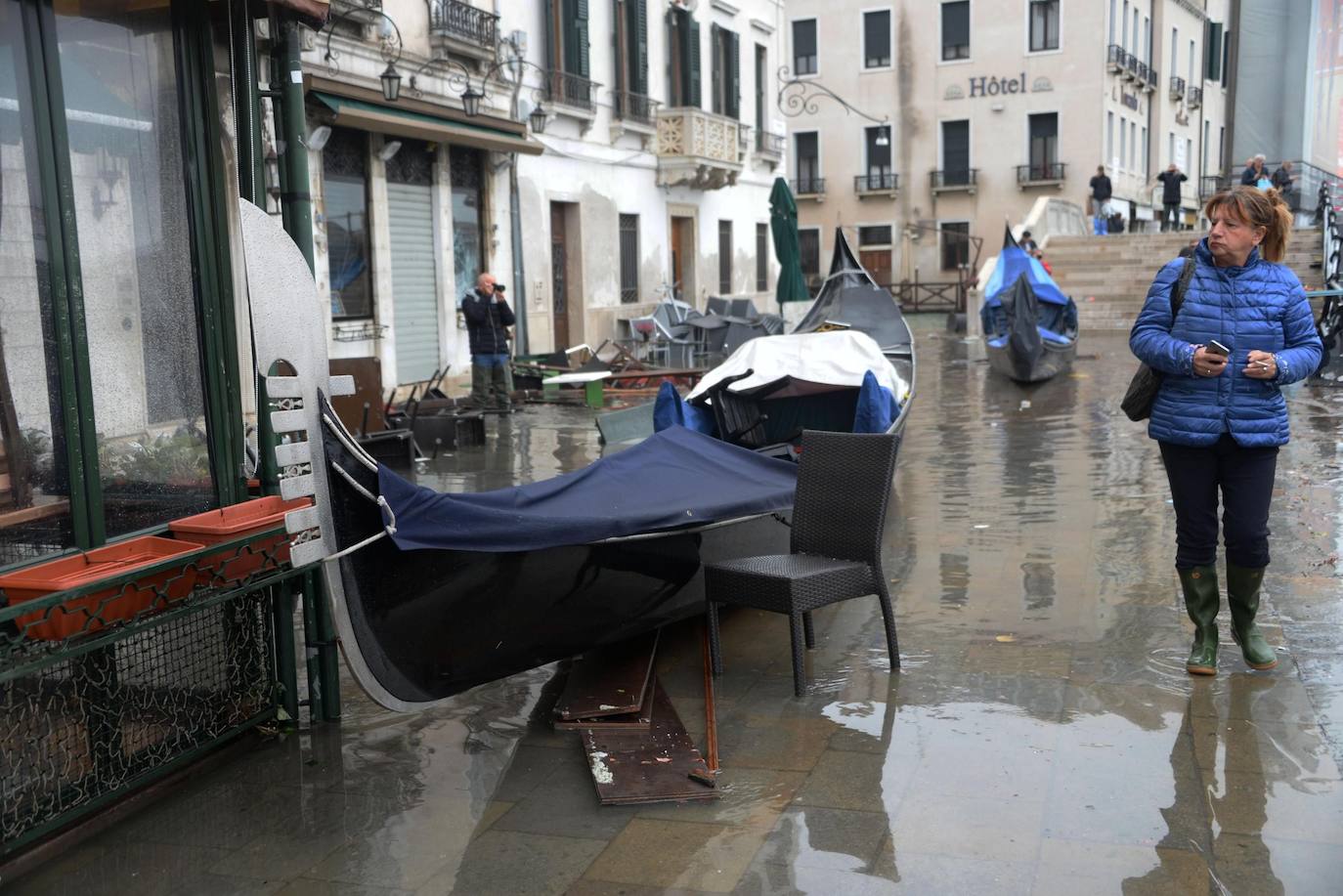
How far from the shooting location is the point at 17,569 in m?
3.65

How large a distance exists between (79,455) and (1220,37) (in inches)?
2045

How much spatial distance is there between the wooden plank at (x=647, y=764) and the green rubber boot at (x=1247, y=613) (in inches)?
83.3

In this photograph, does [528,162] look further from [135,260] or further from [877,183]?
[877,183]

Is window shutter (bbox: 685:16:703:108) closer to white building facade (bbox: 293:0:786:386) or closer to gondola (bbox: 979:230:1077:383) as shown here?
white building facade (bbox: 293:0:786:386)

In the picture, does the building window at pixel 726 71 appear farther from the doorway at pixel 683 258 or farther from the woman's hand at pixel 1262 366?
the woman's hand at pixel 1262 366

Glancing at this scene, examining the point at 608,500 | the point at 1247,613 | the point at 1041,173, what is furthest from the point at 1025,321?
the point at 1041,173

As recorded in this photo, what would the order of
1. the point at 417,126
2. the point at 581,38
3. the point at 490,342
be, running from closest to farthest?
the point at 490,342 → the point at 417,126 → the point at 581,38

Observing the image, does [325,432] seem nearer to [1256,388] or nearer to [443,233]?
[1256,388]

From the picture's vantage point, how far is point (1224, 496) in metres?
4.70

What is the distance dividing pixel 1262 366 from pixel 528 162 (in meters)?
15.0

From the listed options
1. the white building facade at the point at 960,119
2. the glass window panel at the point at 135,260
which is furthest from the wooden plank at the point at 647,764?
the white building facade at the point at 960,119

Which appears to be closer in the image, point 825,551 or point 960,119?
point 825,551

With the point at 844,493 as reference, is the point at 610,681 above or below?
below

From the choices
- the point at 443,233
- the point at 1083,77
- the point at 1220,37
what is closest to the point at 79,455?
the point at 443,233
